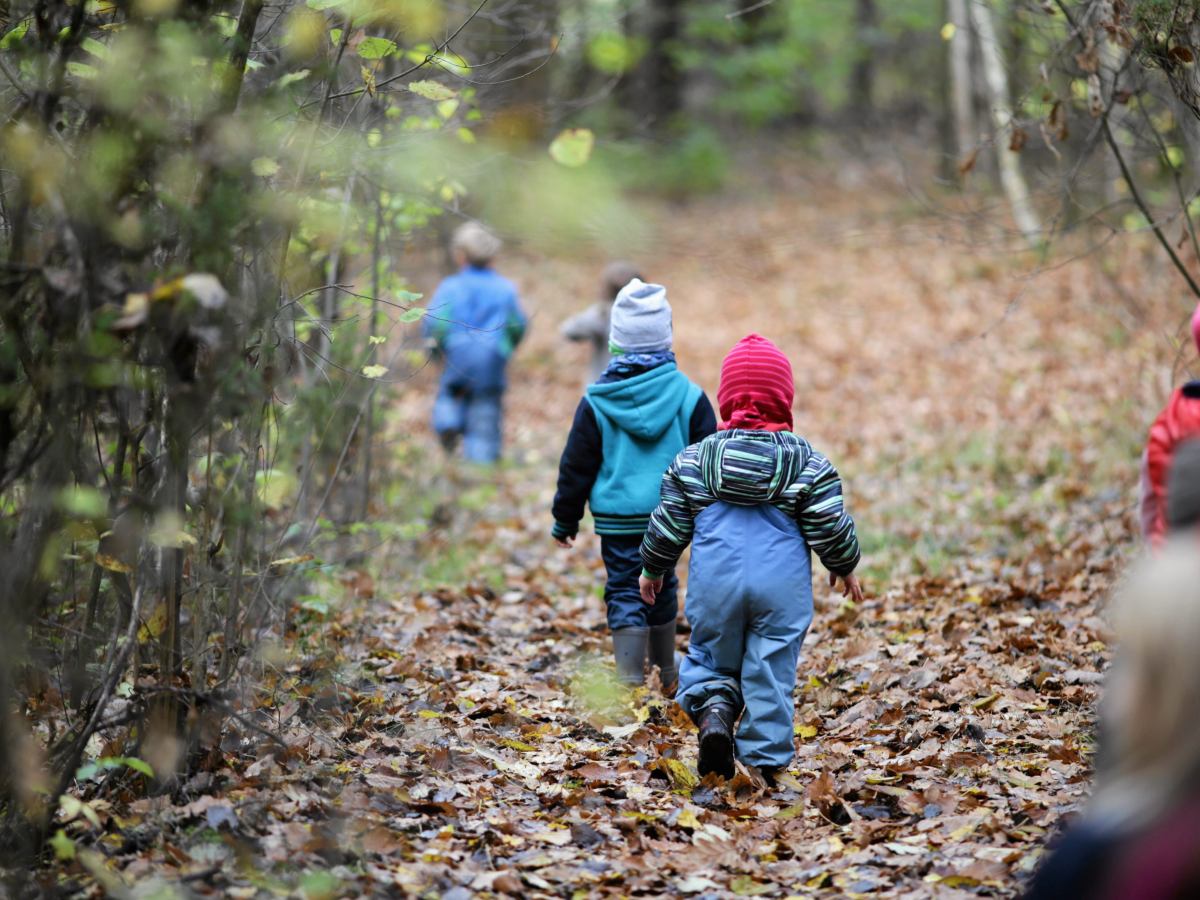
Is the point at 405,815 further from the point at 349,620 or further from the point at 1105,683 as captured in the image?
the point at 1105,683

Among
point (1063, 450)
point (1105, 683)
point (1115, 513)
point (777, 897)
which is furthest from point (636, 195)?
point (777, 897)

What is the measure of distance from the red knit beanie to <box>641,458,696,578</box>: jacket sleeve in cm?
29

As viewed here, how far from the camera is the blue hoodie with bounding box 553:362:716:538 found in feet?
18.7

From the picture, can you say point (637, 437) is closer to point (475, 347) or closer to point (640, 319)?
point (640, 319)

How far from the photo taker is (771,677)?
473 cm

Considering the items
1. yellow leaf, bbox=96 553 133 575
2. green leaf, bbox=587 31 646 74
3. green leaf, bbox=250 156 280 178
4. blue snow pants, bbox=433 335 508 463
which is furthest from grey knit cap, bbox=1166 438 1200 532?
green leaf, bbox=587 31 646 74

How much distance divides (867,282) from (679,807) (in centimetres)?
1606

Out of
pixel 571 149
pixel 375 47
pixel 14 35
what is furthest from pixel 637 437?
pixel 14 35

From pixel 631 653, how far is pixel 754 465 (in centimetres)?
156

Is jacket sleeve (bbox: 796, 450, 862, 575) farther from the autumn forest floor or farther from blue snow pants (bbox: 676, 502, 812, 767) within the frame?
the autumn forest floor

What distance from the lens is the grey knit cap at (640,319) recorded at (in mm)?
5617

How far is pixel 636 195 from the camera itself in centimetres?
2703

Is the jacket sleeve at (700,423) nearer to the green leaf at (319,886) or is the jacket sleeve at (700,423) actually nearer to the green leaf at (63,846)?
the green leaf at (319,886)

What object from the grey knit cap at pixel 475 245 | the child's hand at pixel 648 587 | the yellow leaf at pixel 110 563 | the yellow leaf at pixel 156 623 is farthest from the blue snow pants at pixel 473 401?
the yellow leaf at pixel 110 563
